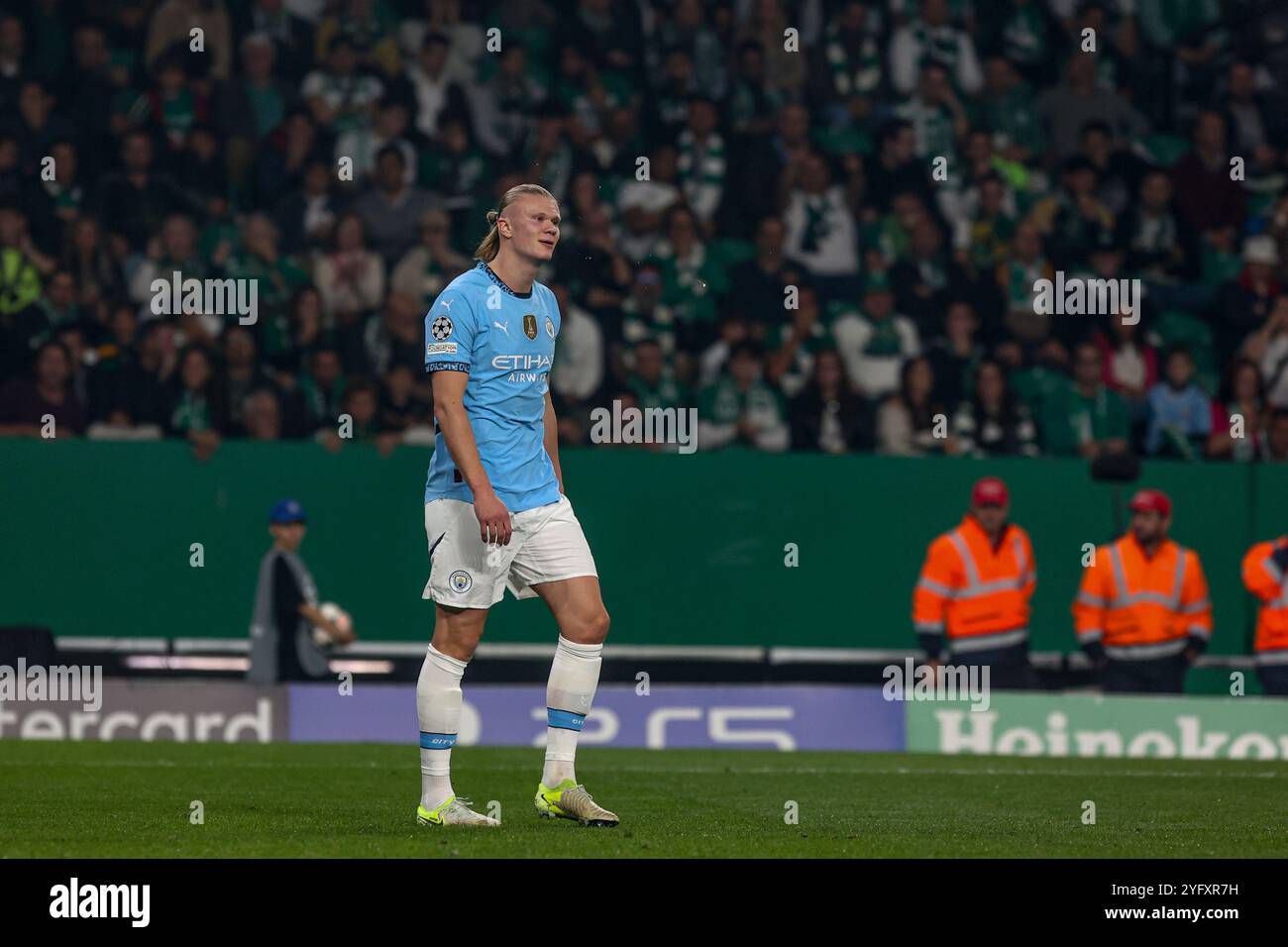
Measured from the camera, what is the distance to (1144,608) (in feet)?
47.3

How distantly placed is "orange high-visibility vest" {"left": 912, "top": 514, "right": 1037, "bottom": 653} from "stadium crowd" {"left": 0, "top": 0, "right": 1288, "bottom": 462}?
1423 mm

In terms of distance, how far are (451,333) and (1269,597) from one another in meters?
8.50

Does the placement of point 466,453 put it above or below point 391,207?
below

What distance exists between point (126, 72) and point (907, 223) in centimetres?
664

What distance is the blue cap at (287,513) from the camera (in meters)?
14.3

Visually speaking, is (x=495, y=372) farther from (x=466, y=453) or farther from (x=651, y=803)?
(x=651, y=803)

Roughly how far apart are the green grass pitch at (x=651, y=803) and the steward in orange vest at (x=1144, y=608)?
1590mm
